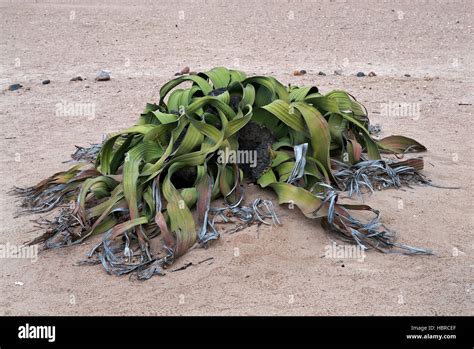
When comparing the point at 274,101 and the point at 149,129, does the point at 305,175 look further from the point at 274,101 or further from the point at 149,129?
the point at 149,129

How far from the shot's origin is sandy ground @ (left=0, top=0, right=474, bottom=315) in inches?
110

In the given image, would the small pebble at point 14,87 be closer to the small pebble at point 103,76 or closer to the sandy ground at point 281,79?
the sandy ground at point 281,79

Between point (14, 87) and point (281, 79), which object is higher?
point (281, 79)

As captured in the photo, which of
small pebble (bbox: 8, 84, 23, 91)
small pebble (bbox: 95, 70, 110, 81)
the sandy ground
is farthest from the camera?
small pebble (bbox: 95, 70, 110, 81)

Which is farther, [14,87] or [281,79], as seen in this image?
[281,79]

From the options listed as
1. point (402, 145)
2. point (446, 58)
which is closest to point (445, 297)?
point (402, 145)

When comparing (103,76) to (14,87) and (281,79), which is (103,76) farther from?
(281,79)

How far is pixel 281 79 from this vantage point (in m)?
6.71

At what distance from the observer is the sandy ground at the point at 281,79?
279cm

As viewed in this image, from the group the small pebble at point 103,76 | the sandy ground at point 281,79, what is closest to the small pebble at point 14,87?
the sandy ground at point 281,79

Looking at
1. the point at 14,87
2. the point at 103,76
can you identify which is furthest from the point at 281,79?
the point at 14,87

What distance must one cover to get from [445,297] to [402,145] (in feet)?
5.60

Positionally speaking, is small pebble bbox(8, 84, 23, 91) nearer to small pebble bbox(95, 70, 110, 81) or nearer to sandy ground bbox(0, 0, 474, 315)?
sandy ground bbox(0, 0, 474, 315)

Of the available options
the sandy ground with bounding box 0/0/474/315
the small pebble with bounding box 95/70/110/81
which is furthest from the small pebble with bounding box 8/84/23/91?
the small pebble with bounding box 95/70/110/81
